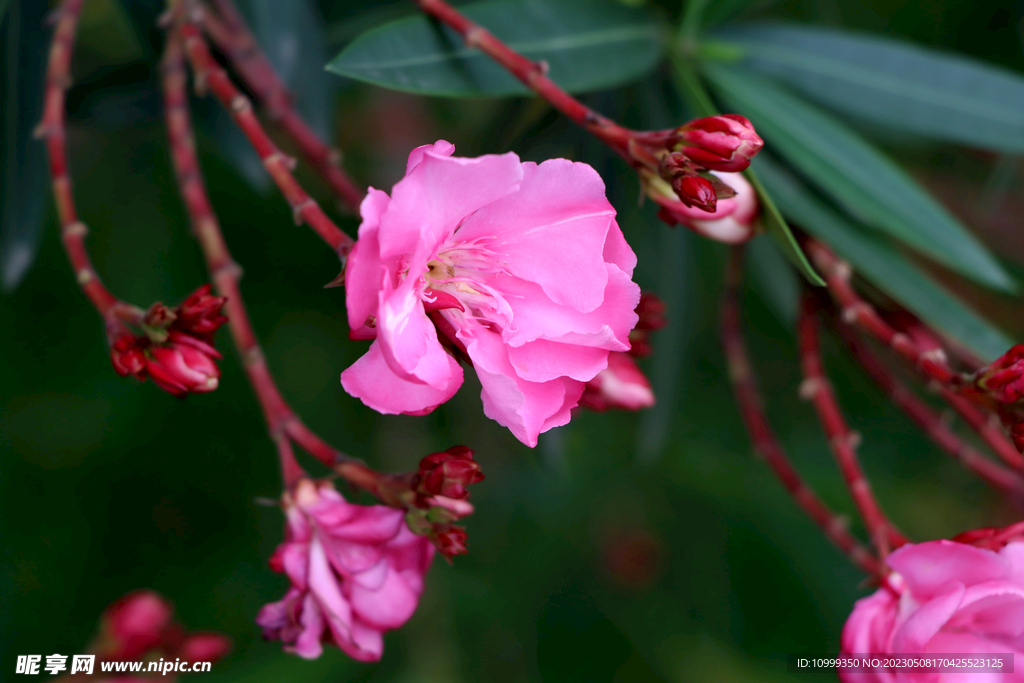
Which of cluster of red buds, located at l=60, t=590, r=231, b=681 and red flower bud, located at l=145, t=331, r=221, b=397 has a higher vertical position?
red flower bud, located at l=145, t=331, r=221, b=397

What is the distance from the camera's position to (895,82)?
120cm

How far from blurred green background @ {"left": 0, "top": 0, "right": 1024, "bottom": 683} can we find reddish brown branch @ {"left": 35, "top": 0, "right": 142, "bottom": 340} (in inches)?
13.7

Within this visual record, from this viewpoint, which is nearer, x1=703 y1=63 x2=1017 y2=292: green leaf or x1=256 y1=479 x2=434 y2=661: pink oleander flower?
x1=256 y1=479 x2=434 y2=661: pink oleander flower

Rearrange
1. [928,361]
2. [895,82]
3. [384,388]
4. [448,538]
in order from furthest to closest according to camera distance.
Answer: [895,82] < [928,361] < [448,538] < [384,388]

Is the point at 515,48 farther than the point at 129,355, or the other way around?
the point at 515,48

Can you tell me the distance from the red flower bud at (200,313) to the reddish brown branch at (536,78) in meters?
0.42

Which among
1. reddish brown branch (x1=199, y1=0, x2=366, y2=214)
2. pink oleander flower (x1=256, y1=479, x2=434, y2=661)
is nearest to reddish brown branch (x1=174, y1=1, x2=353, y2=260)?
reddish brown branch (x1=199, y1=0, x2=366, y2=214)

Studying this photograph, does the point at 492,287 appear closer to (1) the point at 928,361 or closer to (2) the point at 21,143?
(1) the point at 928,361

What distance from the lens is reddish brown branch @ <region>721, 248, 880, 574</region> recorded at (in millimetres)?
1035

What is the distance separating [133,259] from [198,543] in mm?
774

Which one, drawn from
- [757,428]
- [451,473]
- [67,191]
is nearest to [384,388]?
[451,473]

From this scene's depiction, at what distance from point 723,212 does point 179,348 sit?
24.0 inches

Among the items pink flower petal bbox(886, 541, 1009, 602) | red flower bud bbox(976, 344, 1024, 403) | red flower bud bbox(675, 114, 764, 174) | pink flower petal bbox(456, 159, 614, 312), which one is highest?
red flower bud bbox(675, 114, 764, 174)

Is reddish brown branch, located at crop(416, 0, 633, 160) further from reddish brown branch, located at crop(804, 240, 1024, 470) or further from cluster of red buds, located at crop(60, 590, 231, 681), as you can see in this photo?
cluster of red buds, located at crop(60, 590, 231, 681)
